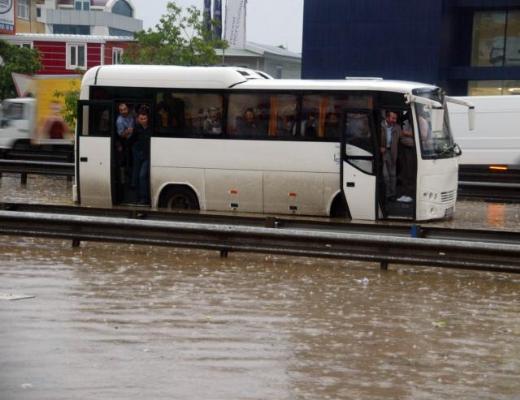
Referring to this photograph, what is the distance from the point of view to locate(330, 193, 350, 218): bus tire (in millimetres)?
19953

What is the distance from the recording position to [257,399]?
7.60 meters

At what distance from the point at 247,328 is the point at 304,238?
3.95 metres

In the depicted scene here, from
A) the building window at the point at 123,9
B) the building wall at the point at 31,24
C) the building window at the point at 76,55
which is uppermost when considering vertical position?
the building window at the point at 123,9

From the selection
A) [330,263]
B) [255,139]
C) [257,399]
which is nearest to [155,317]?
[257,399]

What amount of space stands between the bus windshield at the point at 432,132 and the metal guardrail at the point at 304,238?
12.6 feet

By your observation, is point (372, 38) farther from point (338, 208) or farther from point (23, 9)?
point (23, 9)

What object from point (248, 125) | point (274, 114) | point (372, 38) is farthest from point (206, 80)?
point (372, 38)

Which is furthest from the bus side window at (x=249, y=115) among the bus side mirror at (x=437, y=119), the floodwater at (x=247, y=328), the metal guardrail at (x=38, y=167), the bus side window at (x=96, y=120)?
the metal guardrail at (x=38, y=167)

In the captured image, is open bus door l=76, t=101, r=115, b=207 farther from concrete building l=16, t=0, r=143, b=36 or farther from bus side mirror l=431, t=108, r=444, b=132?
concrete building l=16, t=0, r=143, b=36

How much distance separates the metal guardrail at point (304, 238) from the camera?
1307cm

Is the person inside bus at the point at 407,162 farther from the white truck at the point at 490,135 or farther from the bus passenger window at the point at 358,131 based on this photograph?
the white truck at the point at 490,135

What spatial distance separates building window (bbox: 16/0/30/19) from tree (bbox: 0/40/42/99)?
30178 mm

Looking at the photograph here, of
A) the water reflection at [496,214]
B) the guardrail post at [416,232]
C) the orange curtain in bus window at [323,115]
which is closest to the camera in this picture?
the guardrail post at [416,232]

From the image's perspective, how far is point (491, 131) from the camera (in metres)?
29.0
